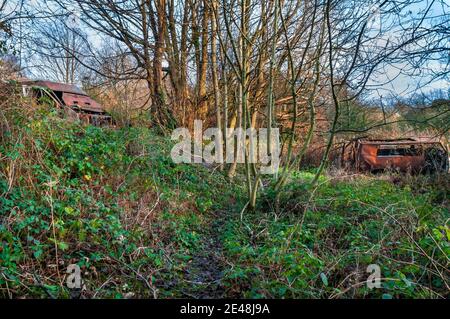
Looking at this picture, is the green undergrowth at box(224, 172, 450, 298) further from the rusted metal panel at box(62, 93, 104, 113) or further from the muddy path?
the rusted metal panel at box(62, 93, 104, 113)

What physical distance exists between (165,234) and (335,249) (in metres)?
2.27

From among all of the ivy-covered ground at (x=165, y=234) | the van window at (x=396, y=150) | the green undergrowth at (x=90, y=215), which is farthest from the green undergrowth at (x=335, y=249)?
the van window at (x=396, y=150)

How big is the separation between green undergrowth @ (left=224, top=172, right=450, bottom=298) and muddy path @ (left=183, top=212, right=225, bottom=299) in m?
0.15

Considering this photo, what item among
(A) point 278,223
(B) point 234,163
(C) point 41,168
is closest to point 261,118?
(B) point 234,163

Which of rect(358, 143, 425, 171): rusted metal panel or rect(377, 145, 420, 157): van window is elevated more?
rect(377, 145, 420, 157): van window

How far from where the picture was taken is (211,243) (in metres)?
4.22

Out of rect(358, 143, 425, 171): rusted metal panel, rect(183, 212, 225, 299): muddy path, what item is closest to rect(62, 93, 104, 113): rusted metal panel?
rect(183, 212, 225, 299): muddy path

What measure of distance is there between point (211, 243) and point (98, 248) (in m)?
1.65

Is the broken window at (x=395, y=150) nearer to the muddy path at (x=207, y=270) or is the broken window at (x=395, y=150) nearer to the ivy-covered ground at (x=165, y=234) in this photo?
the ivy-covered ground at (x=165, y=234)

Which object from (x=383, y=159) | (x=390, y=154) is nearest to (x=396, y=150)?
(x=390, y=154)

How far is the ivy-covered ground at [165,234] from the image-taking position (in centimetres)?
258

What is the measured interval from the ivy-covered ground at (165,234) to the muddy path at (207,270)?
0.06 feet

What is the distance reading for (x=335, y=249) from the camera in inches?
139

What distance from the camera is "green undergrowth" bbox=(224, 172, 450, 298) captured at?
2.48m
